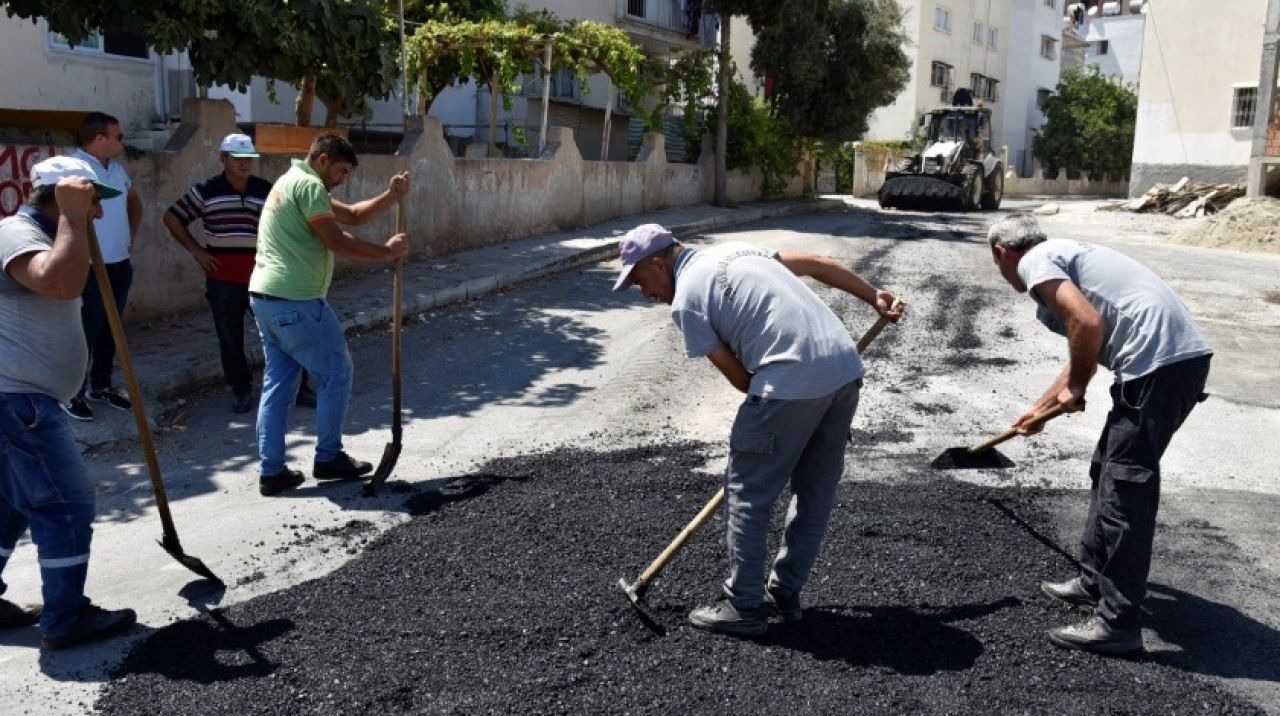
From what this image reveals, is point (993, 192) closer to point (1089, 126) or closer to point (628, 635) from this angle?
point (1089, 126)

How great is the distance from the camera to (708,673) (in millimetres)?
3758

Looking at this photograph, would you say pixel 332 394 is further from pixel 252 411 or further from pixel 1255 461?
pixel 1255 461

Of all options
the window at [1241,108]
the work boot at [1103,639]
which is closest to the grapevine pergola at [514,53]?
the work boot at [1103,639]

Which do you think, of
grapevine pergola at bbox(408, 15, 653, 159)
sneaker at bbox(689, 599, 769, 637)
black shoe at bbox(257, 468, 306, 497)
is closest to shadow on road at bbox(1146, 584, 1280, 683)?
sneaker at bbox(689, 599, 769, 637)

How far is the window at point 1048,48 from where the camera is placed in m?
54.9

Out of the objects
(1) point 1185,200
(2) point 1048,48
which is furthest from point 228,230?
(2) point 1048,48

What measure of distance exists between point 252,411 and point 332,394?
2.09 metres

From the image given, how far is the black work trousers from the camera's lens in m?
3.89

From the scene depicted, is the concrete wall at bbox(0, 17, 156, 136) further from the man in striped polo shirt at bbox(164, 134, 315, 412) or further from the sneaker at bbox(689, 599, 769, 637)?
the sneaker at bbox(689, 599, 769, 637)

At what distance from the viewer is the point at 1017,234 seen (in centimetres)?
411

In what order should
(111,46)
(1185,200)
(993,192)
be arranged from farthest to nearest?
(1185,200), (993,192), (111,46)

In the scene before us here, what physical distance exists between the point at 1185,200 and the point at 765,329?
2893 centimetres

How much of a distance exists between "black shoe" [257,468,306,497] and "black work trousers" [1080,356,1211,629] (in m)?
4.07

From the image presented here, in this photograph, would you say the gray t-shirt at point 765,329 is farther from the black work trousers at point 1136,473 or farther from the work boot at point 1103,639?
the work boot at point 1103,639
